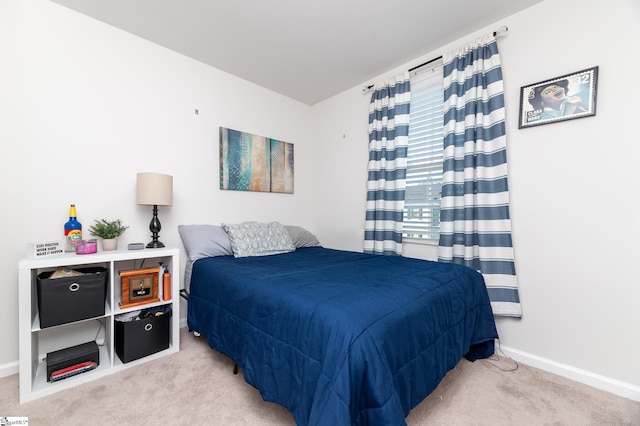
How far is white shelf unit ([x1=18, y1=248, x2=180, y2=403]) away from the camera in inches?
59.4

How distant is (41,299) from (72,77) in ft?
5.36

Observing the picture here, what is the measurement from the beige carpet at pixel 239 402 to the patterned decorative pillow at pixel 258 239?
3.07 ft

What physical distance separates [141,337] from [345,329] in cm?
167

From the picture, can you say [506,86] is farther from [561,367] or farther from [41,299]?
[41,299]

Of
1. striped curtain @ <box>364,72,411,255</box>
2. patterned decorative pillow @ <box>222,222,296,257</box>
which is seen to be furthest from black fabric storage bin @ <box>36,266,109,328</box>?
striped curtain @ <box>364,72,411,255</box>

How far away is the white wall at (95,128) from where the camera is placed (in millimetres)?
1803

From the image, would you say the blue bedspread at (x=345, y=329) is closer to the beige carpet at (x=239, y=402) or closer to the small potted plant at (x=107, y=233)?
the beige carpet at (x=239, y=402)

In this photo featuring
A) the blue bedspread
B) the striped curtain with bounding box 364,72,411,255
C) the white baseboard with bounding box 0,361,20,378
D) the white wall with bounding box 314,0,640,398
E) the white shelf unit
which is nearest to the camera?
the blue bedspread

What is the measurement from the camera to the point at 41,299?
155cm

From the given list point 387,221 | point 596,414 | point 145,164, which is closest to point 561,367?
point 596,414

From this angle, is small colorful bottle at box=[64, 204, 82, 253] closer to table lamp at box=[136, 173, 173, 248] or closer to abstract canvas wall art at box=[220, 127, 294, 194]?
table lamp at box=[136, 173, 173, 248]

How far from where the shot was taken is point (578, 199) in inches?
70.4

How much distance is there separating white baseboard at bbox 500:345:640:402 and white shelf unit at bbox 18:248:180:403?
2655 mm

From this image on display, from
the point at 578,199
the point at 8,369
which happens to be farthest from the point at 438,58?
the point at 8,369
